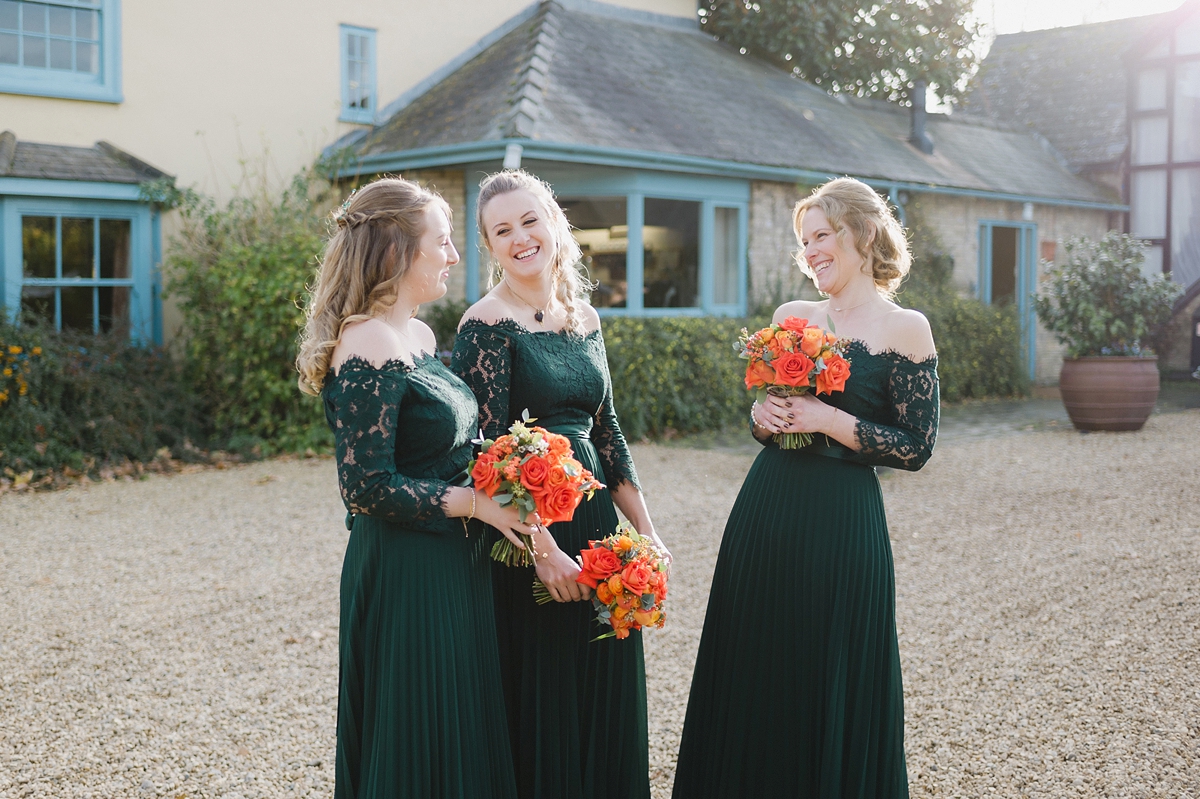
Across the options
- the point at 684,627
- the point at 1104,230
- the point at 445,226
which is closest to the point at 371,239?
the point at 445,226

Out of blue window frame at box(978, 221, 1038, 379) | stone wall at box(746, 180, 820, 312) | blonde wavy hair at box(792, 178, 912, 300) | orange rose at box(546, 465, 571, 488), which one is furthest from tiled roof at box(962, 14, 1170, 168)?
orange rose at box(546, 465, 571, 488)

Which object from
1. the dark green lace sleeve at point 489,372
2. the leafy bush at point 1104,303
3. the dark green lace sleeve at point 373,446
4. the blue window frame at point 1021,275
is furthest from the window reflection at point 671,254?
the dark green lace sleeve at point 373,446

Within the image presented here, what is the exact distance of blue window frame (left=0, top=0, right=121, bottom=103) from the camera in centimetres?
1023

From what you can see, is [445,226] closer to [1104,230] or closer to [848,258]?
[848,258]

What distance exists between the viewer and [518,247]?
2.87 metres

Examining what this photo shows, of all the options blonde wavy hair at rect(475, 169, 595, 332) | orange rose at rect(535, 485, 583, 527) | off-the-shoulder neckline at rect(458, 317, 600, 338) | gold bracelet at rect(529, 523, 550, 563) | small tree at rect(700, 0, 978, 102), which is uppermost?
small tree at rect(700, 0, 978, 102)

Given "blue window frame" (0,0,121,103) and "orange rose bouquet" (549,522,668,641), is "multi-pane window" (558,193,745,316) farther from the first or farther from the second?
"orange rose bouquet" (549,522,668,641)

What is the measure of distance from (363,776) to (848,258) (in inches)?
75.9

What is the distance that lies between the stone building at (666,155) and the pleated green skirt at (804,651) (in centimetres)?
718

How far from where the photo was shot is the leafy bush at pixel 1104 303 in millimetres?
11805

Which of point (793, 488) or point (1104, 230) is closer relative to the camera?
point (793, 488)

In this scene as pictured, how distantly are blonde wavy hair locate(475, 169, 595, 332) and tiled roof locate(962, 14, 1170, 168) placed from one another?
19.8 metres

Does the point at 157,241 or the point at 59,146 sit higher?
the point at 59,146

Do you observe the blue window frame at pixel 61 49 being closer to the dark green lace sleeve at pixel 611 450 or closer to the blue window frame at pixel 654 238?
the blue window frame at pixel 654 238
